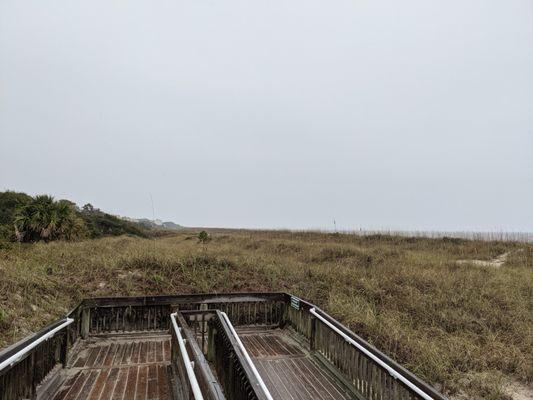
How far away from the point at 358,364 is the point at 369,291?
19.7 feet

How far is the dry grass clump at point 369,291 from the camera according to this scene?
241 inches

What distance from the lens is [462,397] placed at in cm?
509

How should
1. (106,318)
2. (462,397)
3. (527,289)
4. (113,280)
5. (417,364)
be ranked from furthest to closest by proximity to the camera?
(527,289) → (113,280) → (106,318) → (417,364) → (462,397)

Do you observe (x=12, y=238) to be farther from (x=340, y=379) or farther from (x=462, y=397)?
(x=462, y=397)

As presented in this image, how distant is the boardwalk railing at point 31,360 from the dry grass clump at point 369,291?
6.72 ft

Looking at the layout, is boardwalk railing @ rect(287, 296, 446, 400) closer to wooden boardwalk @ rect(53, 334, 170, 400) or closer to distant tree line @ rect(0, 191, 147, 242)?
wooden boardwalk @ rect(53, 334, 170, 400)

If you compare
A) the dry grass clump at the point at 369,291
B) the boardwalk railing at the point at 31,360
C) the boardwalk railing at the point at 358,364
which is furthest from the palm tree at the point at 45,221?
A: the boardwalk railing at the point at 358,364

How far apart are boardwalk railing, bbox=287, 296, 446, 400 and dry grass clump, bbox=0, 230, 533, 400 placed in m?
1.71

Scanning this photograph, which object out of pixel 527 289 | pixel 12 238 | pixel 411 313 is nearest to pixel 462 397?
pixel 411 313

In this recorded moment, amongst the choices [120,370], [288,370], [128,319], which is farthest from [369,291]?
[120,370]

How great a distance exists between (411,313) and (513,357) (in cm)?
247

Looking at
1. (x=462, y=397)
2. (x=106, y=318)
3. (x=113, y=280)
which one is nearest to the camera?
(x=462, y=397)

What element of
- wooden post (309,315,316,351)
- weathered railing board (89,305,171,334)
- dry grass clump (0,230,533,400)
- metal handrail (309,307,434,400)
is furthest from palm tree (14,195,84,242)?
metal handrail (309,307,434,400)

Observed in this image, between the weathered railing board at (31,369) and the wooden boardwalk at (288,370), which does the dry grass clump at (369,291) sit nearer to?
the wooden boardwalk at (288,370)
